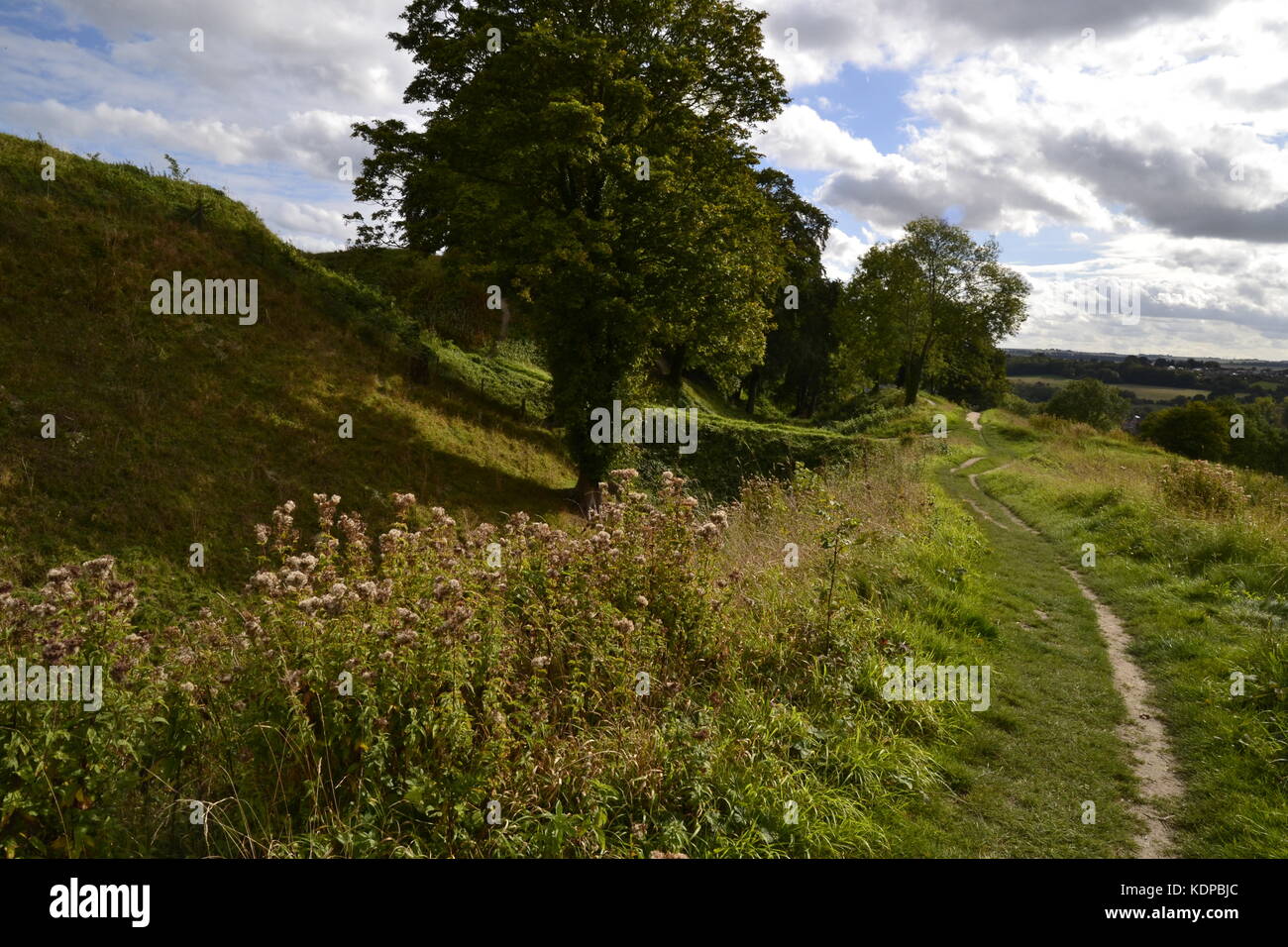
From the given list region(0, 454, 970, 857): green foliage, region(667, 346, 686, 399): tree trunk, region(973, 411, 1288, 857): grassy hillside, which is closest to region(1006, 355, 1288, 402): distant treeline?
region(667, 346, 686, 399): tree trunk

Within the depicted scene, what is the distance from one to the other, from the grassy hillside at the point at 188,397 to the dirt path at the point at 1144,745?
14311 millimetres

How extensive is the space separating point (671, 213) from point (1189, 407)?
5938 centimetres

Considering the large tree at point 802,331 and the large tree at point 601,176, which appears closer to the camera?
the large tree at point 601,176

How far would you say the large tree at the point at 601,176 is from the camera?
60.6ft

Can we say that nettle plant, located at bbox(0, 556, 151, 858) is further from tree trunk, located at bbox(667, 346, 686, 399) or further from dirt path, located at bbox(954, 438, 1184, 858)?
tree trunk, located at bbox(667, 346, 686, 399)

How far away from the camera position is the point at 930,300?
5112 centimetres

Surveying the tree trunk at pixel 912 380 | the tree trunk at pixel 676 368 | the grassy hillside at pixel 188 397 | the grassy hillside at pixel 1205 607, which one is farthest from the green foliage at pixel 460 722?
the tree trunk at pixel 912 380

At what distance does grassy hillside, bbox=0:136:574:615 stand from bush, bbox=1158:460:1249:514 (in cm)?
1545

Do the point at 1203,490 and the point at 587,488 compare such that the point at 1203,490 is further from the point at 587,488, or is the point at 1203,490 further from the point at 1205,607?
the point at 587,488

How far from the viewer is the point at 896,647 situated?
23.3ft

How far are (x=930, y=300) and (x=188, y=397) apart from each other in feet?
159

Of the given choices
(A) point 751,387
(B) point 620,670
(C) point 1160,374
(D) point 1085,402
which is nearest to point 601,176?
(B) point 620,670

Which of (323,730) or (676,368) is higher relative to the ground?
(676,368)

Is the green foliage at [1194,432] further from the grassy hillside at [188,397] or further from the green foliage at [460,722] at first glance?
the green foliage at [460,722]
